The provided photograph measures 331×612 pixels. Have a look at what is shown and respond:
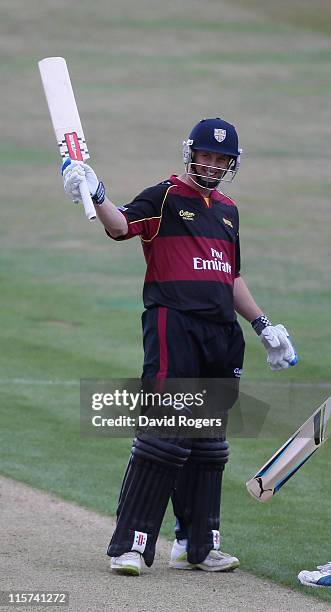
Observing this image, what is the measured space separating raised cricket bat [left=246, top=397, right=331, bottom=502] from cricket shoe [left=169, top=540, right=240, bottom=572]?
401 mm

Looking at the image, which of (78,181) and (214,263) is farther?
(214,263)

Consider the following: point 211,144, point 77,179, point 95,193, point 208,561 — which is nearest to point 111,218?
point 95,193

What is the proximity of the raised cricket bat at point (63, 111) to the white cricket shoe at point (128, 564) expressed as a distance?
6.33ft

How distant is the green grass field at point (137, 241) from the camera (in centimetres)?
852

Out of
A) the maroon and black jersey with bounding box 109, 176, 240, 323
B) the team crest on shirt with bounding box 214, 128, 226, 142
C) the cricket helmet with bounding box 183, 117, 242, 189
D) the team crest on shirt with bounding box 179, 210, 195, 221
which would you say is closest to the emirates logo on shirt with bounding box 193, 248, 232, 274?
the maroon and black jersey with bounding box 109, 176, 240, 323

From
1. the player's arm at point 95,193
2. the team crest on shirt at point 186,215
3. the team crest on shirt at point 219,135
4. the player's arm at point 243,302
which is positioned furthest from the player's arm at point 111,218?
the player's arm at point 243,302

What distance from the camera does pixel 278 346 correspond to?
6.54m

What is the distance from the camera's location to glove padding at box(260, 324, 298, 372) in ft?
21.4

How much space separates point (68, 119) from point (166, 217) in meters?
0.70

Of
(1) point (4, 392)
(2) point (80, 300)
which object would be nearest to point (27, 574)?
(1) point (4, 392)

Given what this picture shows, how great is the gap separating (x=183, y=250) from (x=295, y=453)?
3.69ft

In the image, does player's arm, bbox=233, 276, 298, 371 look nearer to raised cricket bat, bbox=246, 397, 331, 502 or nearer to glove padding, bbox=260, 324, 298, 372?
glove padding, bbox=260, 324, 298, 372

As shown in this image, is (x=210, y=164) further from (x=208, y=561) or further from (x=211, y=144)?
(x=208, y=561)

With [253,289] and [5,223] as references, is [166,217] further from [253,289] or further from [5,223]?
[5,223]
